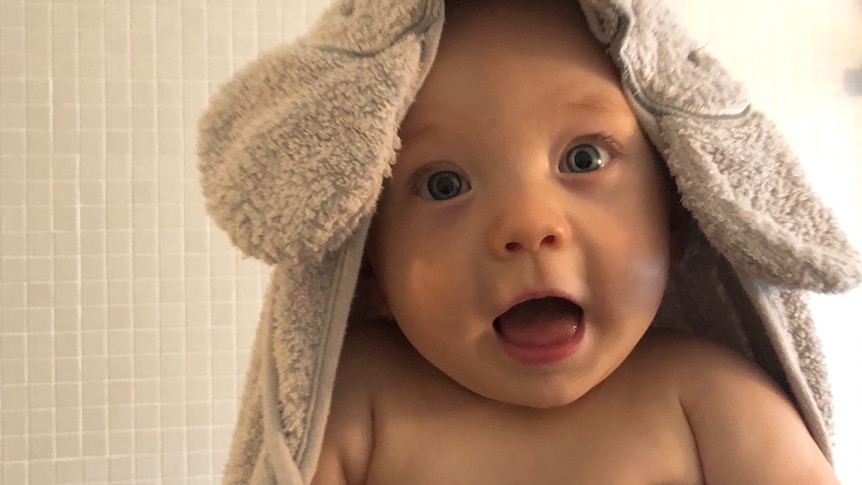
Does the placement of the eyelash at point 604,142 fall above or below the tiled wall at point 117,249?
above

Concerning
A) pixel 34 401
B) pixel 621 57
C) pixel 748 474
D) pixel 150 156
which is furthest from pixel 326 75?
pixel 34 401

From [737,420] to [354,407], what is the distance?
0.73 feet

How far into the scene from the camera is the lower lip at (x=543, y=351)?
0.39m

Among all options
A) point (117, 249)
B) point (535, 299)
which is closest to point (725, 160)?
point (535, 299)

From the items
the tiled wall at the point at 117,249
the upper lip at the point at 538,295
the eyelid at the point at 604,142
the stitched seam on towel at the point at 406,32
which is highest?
the stitched seam on towel at the point at 406,32

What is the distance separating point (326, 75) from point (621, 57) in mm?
161

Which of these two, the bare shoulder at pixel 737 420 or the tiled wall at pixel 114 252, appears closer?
the bare shoulder at pixel 737 420

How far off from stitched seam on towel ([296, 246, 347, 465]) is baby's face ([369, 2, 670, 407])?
35 millimetres

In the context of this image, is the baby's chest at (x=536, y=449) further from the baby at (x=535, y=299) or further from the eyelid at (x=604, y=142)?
the eyelid at (x=604, y=142)

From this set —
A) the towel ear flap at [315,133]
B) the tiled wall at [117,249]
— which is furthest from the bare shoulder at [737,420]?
the tiled wall at [117,249]

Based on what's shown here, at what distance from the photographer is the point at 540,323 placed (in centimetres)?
40

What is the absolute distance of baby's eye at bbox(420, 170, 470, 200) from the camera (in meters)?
0.41

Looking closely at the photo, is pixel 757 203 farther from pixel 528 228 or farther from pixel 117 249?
pixel 117 249

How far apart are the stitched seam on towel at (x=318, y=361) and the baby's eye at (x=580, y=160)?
135 mm
